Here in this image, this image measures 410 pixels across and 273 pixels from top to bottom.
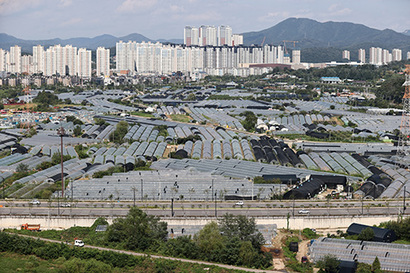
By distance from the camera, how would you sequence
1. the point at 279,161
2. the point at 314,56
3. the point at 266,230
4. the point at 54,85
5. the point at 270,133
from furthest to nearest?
the point at 314,56, the point at 54,85, the point at 270,133, the point at 279,161, the point at 266,230

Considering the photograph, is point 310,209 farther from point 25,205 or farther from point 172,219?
point 25,205

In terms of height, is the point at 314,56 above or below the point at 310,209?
above

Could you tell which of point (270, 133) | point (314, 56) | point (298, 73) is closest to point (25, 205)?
point (270, 133)

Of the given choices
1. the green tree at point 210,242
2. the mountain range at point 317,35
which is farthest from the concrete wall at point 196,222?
the mountain range at point 317,35

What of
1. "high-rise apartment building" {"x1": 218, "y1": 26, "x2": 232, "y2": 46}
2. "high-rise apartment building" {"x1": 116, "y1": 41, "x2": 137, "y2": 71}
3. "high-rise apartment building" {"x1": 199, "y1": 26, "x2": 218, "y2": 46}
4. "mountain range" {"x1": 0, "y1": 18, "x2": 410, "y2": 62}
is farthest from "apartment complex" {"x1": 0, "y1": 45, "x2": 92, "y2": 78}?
"mountain range" {"x1": 0, "y1": 18, "x2": 410, "y2": 62}

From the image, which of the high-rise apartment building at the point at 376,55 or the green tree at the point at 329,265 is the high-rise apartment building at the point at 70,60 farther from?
the green tree at the point at 329,265

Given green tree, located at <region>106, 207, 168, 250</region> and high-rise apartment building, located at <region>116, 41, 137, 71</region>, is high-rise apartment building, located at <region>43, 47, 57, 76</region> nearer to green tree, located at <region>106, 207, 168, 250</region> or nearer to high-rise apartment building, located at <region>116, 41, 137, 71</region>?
high-rise apartment building, located at <region>116, 41, 137, 71</region>

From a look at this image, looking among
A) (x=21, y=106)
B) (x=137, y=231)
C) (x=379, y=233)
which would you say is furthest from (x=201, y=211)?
(x=21, y=106)
